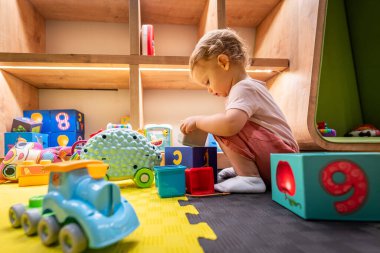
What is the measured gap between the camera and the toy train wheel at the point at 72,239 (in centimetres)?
29

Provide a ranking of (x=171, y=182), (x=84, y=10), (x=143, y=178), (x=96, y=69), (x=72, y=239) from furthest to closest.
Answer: (x=84, y=10), (x=96, y=69), (x=143, y=178), (x=171, y=182), (x=72, y=239)

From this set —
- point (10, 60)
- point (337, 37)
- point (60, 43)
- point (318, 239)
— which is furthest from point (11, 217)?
point (337, 37)

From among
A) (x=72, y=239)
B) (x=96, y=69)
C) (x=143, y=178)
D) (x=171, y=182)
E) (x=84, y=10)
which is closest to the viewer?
(x=72, y=239)

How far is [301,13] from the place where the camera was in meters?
1.08

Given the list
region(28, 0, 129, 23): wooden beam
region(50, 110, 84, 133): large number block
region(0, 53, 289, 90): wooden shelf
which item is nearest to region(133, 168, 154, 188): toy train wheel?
region(0, 53, 289, 90): wooden shelf

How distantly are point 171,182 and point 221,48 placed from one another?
1.41 feet

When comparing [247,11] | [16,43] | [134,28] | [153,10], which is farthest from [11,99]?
[247,11]

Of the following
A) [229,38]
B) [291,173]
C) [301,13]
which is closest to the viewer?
[291,173]

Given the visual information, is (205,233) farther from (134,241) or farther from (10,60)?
(10,60)

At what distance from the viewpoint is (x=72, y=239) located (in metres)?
0.30

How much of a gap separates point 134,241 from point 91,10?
1.40m

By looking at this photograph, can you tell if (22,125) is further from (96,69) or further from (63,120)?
(96,69)

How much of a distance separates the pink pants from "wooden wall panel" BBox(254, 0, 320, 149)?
28 centimetres

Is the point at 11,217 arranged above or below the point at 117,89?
Answer: below
